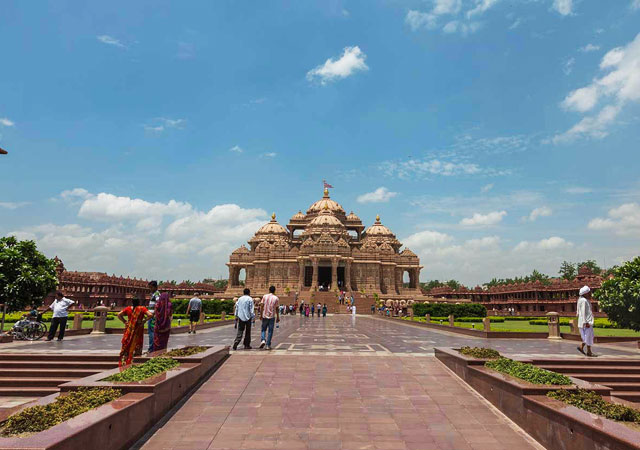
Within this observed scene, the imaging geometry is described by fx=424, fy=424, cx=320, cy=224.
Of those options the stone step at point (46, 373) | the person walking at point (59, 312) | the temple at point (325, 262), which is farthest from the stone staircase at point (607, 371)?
the temple at point (325, 262)

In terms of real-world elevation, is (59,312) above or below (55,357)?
above

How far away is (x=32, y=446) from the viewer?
3.87m

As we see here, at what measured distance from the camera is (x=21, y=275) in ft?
69.7

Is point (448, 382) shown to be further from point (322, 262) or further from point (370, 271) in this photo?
point (370, 271)

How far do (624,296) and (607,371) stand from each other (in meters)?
7.92

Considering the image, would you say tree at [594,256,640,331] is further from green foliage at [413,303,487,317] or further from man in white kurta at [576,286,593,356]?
green foliage at [413,303,487,317]

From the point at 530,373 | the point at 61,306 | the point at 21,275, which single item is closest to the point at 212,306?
the point at 21,275

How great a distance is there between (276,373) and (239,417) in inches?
116

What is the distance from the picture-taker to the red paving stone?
19.1ft

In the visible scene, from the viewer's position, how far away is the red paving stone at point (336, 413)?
5.83 metres

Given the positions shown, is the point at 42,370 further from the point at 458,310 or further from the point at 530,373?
the point at 458,310

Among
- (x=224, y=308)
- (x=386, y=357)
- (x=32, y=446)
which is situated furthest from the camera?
(x=224, y=308)

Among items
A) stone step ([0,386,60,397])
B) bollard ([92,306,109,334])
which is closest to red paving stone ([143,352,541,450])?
stone step ([0,386,60,397])

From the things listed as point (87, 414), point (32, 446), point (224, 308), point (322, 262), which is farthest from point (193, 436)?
point (322, 262)
